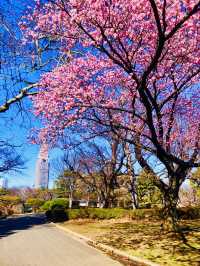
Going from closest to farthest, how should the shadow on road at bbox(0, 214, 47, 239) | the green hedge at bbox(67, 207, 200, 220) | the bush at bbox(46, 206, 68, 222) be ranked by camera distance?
the shadow on road at bbox(0, 214, 47, 239)
the green hedge at bbox(67, 207, 200, 220)
the bush at bbox(46, 206, 68, 222)

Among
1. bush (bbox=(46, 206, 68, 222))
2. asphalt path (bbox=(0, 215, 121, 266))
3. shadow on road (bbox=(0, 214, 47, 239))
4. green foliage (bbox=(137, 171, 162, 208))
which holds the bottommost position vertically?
asphalt path (bbox=(0, 215, 121, 266))

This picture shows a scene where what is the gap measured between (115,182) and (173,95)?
2183 cm

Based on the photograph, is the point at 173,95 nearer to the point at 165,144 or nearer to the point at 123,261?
the point at 165,144

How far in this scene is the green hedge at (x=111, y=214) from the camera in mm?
24641

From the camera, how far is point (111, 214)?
2853cm

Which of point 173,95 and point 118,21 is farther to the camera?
point 173,95

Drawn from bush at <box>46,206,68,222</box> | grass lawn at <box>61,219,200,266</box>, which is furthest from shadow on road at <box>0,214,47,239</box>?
grass lawn at <box>61,219,200,266</box>

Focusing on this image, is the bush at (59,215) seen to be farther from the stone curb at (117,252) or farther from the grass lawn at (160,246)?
the grass lawn at (160,246)

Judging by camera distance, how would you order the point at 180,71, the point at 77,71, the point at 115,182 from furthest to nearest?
1. the point at 115,182
2. the point at 180,71
3. the point at 77,71

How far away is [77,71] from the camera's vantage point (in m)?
12.2

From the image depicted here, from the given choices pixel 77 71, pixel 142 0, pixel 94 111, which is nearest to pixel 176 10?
pixel 142 0

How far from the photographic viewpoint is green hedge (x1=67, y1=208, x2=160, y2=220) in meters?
24.6

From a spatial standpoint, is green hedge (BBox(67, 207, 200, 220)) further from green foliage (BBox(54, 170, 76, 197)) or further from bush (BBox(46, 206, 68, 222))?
green foliage (BBox(54, 170, 76, 197))

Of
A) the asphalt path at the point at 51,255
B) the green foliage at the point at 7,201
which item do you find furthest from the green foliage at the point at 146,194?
the green foliage at the point at 7,201
